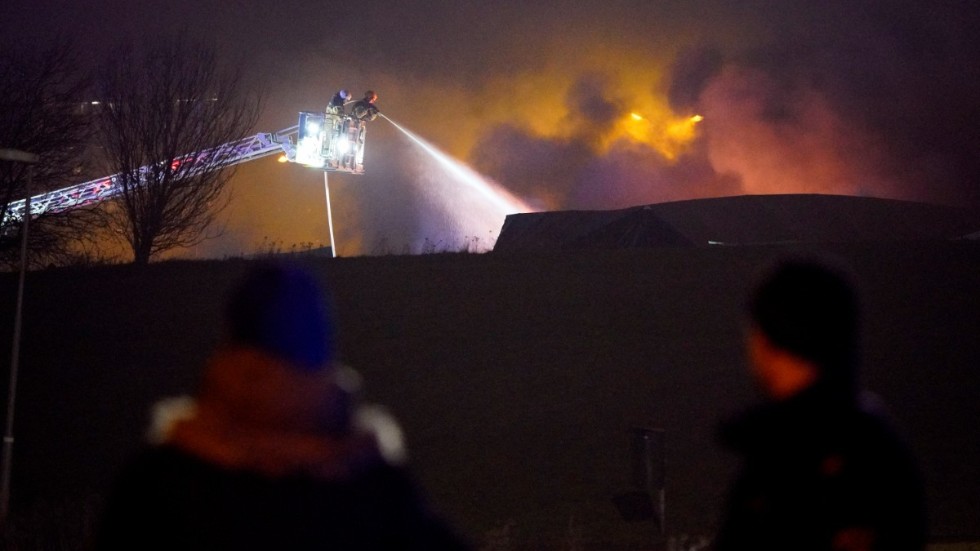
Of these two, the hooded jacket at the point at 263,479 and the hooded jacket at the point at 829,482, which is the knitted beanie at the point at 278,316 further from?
the hooded jacket at the point at 829,482

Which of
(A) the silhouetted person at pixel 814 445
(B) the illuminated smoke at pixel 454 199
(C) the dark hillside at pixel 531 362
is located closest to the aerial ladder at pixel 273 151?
(C) the dark hillside at pixel 531 362

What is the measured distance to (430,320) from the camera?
13047mm

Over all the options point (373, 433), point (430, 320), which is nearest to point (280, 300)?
Answer: point (373, 433)

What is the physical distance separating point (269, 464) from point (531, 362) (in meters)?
10.7

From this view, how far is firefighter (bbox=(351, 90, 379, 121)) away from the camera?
16.3 m

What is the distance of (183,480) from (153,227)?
16.9 meters

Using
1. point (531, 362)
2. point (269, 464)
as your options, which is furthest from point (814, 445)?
point (531, 362)

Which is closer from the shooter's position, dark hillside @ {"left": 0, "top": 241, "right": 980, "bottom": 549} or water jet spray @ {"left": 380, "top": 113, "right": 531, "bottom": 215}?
dark hillside @ {"left": 0, "top": 241, "right": 980, "bottom": 549}

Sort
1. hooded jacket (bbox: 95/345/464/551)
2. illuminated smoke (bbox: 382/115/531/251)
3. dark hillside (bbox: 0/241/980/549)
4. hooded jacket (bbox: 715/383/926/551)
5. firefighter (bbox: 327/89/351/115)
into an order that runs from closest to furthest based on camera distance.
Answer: hooded jacket (bbox: 95/345/464/551)
hooded jacket (bbox: 715/383/926/551)
dark hillside (bbox: 0/241/980/549)
firefighter (bbox: 327/89/351/115)
illuminated smoke (bbox: 382/115/531/251)

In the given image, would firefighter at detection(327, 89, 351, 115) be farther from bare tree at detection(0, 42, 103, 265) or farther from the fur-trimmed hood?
the fur-trimmed hood

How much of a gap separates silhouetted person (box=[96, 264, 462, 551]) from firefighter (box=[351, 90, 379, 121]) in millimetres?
14828

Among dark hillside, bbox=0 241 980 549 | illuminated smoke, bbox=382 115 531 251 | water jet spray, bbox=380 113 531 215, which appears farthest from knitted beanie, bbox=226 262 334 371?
water jet spray, bbox=380 113 531 215

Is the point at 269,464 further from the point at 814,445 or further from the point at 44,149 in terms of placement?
the point at 44,149

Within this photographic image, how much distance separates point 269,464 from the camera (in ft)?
6.09
